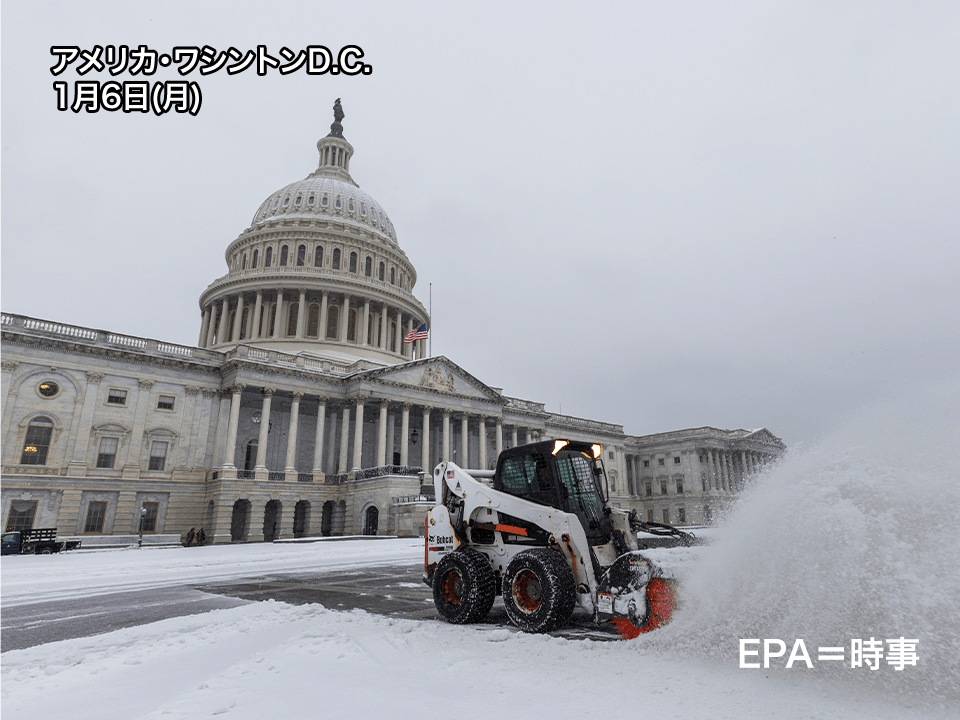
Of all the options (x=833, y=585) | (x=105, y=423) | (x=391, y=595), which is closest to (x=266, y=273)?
(x=105, y=423)

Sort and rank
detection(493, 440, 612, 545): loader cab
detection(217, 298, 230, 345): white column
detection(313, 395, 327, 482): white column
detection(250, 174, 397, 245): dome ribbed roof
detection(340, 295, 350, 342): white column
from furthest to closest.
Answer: detection(250, 174, 397, 245): dome ribbed roof < detection(217, 298, 230, 345): white column < detection(340, 295, 350, 342): white column < detection(313, 395, 327, 482): white column < detection(493, 440, 612, 545): loader cab

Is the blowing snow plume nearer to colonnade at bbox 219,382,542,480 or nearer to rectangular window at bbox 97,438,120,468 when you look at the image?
colonnade at bbox 219,382,542,480

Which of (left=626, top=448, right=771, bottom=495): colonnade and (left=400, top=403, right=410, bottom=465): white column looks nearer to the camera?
→ (left=400, top=403, right=410, bottom=465): white column

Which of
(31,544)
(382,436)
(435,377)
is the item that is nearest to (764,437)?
(435,377)

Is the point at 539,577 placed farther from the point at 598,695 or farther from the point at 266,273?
the point at 266,273

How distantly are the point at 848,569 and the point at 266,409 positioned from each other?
41773 millimetres

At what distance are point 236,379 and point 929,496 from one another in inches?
1666

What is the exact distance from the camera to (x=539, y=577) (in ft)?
23.0

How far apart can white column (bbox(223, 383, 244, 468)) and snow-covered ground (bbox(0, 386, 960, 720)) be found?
34.9 metres

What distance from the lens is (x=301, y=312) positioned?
183 feet

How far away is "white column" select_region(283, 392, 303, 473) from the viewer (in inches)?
1642

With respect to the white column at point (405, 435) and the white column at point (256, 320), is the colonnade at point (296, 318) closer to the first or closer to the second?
the white column at point (256, 320)

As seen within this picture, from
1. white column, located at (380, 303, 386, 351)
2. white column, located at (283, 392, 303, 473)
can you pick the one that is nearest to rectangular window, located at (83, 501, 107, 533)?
white column, located at (283, 392, 303, 473)

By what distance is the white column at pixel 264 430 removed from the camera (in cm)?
4072
